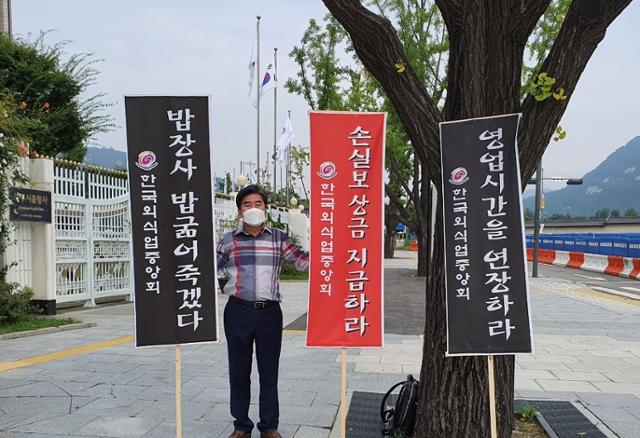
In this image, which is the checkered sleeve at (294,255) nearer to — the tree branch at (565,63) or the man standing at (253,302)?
the man standing at (253,302)

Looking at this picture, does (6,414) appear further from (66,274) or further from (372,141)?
(66,274)

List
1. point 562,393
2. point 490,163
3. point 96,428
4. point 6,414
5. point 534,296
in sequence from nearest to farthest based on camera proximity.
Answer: point 490,163 → point 96,428 → point 6,414 → point 562,393 → point 534,296

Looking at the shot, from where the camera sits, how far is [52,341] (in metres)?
7.46

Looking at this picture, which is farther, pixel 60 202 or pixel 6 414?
pixel 60 202

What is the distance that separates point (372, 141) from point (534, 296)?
39.2 ft

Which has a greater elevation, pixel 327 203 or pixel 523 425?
pixel 327 203

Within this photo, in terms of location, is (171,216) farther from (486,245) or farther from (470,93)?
(470,93)

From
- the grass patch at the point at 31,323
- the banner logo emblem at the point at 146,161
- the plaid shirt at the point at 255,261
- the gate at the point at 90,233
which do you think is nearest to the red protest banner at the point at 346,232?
the plaid shirt at the point at 255,261

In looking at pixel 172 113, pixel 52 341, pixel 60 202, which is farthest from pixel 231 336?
pixel 60 202

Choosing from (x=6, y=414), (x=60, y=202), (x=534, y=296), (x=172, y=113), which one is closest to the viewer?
(x=172, y=113)

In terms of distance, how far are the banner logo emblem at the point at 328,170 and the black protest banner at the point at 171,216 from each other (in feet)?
2.54

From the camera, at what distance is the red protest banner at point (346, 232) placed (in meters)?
3.60

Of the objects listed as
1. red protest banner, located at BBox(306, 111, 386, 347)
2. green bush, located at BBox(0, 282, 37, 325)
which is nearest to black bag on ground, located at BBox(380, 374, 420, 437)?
red protest banner, located at BBox(306, 111, 386, 347)

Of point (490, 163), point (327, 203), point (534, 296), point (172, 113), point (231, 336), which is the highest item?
point (172, 113)
